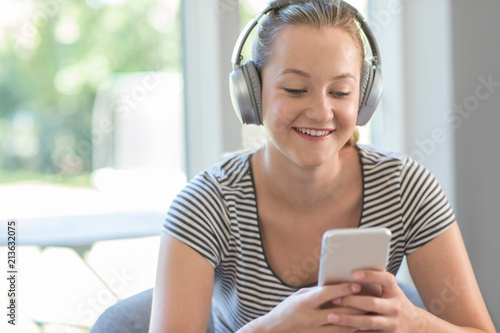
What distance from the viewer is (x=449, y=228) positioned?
3.83 feet

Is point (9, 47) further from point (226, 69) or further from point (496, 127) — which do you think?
point (496, 127)

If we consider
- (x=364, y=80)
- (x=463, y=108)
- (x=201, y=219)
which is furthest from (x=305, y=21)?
(x=463, y=108)

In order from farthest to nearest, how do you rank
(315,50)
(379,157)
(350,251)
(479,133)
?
(479,133), (379,157), (315,50), (350,251)

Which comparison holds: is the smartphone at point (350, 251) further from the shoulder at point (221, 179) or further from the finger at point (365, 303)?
the shoulder at point (221, 179)

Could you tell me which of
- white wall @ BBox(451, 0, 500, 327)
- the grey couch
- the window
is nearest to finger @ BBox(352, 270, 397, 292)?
the grey couch

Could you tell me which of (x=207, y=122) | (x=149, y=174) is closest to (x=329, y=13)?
(x=207, y=122)

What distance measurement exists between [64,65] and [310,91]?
1177 millimetres

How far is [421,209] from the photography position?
1.19 meters

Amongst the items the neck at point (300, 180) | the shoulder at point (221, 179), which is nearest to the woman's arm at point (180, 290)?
the shoulder at point (221, 179)

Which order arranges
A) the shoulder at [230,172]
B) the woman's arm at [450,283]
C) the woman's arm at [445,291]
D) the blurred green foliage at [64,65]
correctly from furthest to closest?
the blurred green foliage at [64,65], the shoulder at [230,172], the woman's arm at [450,283], the woman's arm at [445,291]

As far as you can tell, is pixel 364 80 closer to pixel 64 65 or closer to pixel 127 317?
pixel 127 317

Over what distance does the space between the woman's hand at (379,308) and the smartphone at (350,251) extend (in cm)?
2

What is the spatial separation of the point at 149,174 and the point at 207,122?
0.31 metres

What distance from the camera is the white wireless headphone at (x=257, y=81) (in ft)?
3.62
